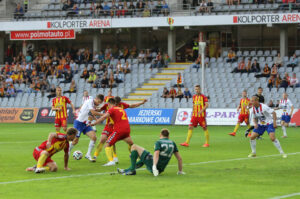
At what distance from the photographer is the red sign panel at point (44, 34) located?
47.0 m

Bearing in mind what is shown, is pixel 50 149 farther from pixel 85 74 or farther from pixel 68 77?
pixel 68 77

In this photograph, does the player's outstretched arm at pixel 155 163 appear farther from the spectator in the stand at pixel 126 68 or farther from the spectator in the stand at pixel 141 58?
the spectator in the stand at pixel 141 58

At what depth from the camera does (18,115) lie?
4072 cm

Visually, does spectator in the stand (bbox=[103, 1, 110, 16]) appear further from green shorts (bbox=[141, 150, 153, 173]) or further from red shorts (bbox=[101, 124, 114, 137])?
green shorts (bbox=[141, 150, 153, 173])

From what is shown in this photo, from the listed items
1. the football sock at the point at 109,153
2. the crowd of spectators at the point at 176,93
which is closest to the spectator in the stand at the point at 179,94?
the crowd of spectators at the point at 176,93

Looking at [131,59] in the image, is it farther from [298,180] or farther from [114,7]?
[298,180]

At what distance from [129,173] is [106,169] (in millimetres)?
1570

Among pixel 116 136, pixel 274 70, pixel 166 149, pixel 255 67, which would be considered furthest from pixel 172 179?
pixel 255 67

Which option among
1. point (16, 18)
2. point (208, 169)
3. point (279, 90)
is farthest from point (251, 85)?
point (208, 169)

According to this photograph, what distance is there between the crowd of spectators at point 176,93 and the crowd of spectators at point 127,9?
24.6 ft

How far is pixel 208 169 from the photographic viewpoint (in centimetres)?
1502

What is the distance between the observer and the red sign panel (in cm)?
4697

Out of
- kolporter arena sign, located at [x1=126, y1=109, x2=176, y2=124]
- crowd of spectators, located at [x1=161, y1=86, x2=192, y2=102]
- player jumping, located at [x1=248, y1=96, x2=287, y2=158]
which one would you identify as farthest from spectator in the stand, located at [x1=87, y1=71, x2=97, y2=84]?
player jumping, located at [x1=248, y1=96, x2=287, y2=158]

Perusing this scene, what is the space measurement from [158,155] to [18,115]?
28790mm
